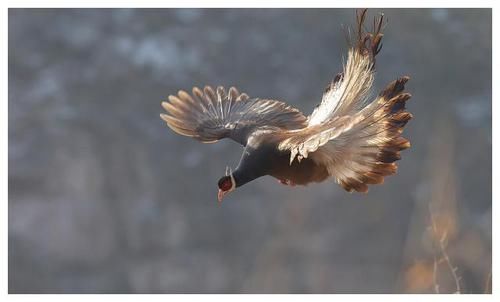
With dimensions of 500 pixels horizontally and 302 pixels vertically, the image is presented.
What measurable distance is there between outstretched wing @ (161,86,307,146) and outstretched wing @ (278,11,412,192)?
0.25 metres

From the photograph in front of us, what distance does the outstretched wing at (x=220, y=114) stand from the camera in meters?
2.30

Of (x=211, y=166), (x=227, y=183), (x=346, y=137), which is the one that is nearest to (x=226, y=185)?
(x=227, y=183)

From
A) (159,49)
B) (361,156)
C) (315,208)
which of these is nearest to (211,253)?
(315,208)

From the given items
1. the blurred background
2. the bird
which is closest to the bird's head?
the bird

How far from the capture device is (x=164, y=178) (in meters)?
9.14

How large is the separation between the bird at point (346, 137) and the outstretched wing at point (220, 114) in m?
0.07

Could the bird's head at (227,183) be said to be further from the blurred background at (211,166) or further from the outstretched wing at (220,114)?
the blurred background at (211,166)

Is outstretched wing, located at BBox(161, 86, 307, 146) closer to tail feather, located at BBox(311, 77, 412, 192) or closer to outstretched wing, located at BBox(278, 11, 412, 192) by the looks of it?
outstretched wing, located at BBox(278, 11, 412, 192)

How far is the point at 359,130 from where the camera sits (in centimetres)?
187

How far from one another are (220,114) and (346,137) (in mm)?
629

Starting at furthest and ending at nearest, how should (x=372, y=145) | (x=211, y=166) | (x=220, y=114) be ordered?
(x=211, y=166), (x=220, y=114), (x=372, y=145)

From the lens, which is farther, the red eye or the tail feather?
the red eye

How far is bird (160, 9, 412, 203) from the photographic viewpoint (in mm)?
1821

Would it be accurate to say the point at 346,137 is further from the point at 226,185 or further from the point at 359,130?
the point at 226,185
